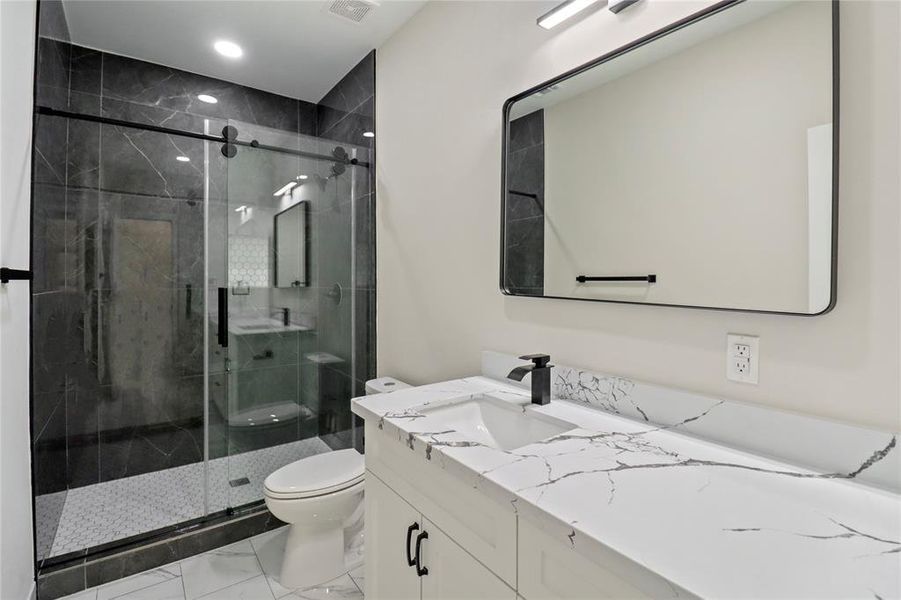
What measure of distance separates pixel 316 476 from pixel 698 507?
62.5 inches

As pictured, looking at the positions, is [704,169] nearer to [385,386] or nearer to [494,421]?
[494,421]

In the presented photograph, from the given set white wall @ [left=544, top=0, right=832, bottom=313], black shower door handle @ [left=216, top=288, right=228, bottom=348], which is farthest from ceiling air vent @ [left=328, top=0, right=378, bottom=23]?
black shower door handle @ [left=216, top=288, right=228, bottom=348]

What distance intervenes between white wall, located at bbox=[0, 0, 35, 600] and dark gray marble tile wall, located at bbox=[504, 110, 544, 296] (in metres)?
1.51

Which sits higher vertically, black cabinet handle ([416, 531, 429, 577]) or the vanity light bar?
the vanity light bar

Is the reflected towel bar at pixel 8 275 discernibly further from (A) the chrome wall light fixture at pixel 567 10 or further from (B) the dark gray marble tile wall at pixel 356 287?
(A) the chrome wall light fixture at pixel 567 10

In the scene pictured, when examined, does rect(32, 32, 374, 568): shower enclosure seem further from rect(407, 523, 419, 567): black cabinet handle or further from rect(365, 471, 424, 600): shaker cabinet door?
rect(407, 523, 419, 567): black cabinet handle

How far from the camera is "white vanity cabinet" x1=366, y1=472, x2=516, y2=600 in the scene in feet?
3.03

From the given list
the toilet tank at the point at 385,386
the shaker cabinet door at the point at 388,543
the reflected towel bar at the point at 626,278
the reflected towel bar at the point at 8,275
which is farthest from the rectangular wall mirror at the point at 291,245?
the reflected towel bar at the point at 626,278

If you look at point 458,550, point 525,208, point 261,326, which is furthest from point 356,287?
point 458,550

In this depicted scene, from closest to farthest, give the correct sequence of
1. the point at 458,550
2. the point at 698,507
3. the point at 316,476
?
the point at 698,507, the point at 458,550, the point at 316,476

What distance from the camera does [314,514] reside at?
178cm

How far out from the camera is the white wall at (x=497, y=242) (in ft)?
2.73

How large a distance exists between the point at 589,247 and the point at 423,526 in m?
0.92

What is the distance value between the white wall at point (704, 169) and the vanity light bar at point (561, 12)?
8.0 inches
